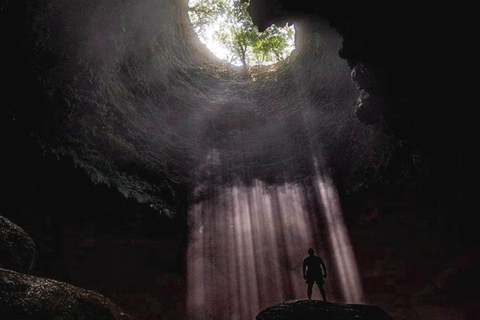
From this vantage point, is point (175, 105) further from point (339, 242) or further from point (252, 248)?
point (339, 242)

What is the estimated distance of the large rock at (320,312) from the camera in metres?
5.57

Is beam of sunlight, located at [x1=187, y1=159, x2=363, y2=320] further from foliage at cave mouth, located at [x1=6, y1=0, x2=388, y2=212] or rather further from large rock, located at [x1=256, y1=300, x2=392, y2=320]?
large rock, located at [x1=256, y1=300, x2=392, y2=320]

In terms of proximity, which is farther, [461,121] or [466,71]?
[461,121]

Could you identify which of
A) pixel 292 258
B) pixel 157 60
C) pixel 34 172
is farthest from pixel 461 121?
pixel 157 60

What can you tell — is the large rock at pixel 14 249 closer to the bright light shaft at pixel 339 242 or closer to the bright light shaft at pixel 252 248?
the bright light shaft at pixel 252 248

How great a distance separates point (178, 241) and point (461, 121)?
9546 mm

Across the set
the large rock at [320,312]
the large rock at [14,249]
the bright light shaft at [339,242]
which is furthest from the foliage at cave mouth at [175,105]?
the large rock at [320,312]

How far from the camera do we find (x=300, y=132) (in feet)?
47.4

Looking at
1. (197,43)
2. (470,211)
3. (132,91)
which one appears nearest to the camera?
(470,211)

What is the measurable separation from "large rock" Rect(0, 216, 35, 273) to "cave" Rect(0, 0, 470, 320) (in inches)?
200

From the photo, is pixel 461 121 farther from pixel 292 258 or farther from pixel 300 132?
pixel 292 258

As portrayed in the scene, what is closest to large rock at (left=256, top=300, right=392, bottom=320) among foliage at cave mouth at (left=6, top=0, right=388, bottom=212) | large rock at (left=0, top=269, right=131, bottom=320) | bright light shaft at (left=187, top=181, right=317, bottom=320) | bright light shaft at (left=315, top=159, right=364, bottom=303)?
large rock at (left=0, top=269, right=131, bottom=320)

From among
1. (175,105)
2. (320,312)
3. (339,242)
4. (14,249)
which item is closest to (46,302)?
(14,249)

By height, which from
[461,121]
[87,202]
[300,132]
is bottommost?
[461,121]
